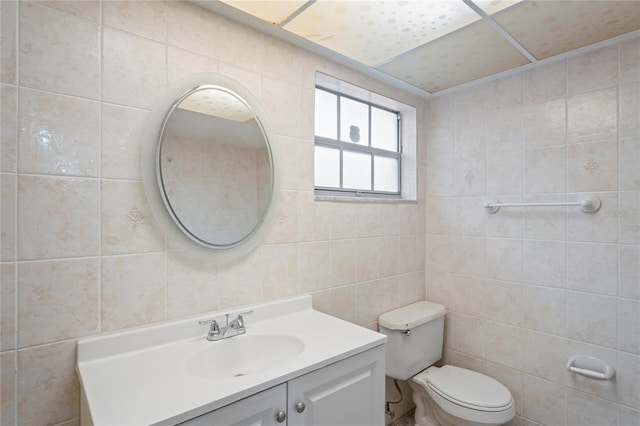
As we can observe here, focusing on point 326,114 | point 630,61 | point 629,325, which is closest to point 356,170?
point 326,114

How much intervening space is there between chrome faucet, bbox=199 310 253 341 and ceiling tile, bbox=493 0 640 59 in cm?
161

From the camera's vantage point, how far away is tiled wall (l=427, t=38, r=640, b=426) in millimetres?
1489

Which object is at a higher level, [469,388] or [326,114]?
[326,114]

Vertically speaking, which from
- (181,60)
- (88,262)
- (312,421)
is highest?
(181,60)

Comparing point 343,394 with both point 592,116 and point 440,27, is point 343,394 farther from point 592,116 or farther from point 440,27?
point 592,116

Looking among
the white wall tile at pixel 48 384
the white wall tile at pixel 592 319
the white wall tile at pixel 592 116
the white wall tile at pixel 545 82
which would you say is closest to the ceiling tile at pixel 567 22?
the white wall tile at pixel 545 82

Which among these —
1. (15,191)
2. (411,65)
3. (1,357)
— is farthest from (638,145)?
(1,357)

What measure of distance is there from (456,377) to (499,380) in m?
0.30

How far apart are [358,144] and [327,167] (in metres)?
0.30

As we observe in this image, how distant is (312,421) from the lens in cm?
100

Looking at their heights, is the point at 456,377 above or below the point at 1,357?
below

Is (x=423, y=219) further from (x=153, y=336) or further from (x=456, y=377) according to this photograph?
(x=153, y=336)

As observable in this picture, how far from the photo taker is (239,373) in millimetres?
1162

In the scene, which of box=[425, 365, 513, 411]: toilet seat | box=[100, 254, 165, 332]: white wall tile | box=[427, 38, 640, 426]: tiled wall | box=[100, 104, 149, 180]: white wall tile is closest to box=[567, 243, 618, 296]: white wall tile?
box=[427, 38, 640, 426]: tiled wall
